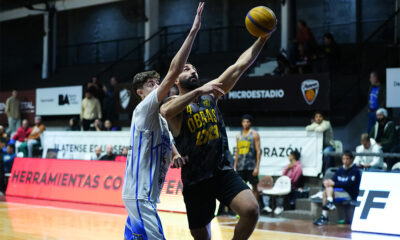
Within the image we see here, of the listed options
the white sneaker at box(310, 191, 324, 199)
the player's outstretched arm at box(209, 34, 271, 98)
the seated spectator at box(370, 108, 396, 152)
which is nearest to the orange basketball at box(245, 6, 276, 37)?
the player's outstretched arm at box(209, 34, 271, 98)

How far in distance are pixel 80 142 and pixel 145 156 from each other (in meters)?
11.8

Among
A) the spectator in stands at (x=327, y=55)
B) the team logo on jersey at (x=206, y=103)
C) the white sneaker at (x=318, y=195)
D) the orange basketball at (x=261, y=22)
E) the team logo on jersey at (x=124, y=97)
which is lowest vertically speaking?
the white sneaker at (x=318, y=195)

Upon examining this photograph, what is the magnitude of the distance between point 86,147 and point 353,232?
27.8 feet

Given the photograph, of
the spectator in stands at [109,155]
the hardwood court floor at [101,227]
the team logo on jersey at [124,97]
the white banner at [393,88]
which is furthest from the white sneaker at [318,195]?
the team logo on jersey at [124,97]

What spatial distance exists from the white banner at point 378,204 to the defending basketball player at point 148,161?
18.8 feet

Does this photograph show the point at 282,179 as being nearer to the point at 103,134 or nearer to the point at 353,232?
the point at 353,232

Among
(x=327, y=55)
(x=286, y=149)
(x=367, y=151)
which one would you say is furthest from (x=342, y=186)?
(x=327, y=55)

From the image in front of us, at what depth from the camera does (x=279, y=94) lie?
15.0m

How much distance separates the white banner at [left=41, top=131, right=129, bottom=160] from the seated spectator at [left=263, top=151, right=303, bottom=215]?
15.2ft

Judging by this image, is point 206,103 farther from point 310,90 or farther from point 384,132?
point 310,90

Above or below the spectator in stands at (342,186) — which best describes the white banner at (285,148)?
above

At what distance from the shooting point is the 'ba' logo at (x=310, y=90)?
14.3 metres

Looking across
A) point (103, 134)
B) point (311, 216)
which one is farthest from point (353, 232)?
point (103, 134)

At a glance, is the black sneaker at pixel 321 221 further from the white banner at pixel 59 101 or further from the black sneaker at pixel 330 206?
the white banner at pixel 59 101
